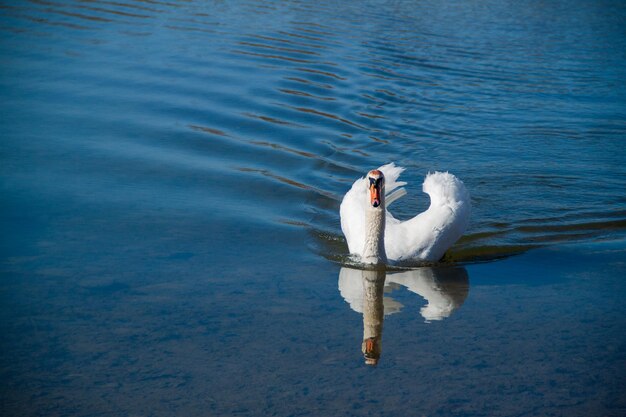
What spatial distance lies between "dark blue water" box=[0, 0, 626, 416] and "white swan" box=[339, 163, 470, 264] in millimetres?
252

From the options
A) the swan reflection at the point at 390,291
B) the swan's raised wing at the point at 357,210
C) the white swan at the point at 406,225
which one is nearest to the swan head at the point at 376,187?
the white swan at the point at 406,225

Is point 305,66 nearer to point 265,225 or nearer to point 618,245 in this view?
point 265,225

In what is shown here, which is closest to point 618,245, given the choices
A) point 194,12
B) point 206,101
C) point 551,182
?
point 551,182

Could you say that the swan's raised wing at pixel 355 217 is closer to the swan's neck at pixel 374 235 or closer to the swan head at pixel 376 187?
the swan's neck at pixel 374 235

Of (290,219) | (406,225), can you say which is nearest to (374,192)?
(406,225)

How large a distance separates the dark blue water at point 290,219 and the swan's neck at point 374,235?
35 centimetres

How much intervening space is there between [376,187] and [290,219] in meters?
1.53

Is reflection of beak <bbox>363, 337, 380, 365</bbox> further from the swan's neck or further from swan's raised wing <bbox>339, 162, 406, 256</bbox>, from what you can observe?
swan's raised wing <bbox>339, 162, 406, 256</bbox>

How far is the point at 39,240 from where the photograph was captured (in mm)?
8266

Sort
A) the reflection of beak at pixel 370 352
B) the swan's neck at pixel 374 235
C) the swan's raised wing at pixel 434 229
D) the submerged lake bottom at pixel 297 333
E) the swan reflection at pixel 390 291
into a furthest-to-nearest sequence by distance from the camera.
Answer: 1. the swan's raised wing at pixel 434 229
2. the swan's neck at pixel 374 235
3. the swan reflection at pixel 390 291
4. the reflection of beak at pixel 370 352
5. the submerged lake bottom at pixel 297 333

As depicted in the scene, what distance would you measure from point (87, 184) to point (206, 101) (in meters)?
3.87

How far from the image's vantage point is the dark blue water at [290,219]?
595cm

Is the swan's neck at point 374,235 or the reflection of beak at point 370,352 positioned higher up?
the swan's neck at point 374,235

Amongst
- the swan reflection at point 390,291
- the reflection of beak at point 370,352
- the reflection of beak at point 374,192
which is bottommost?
the reflection of beak at point 370,352
